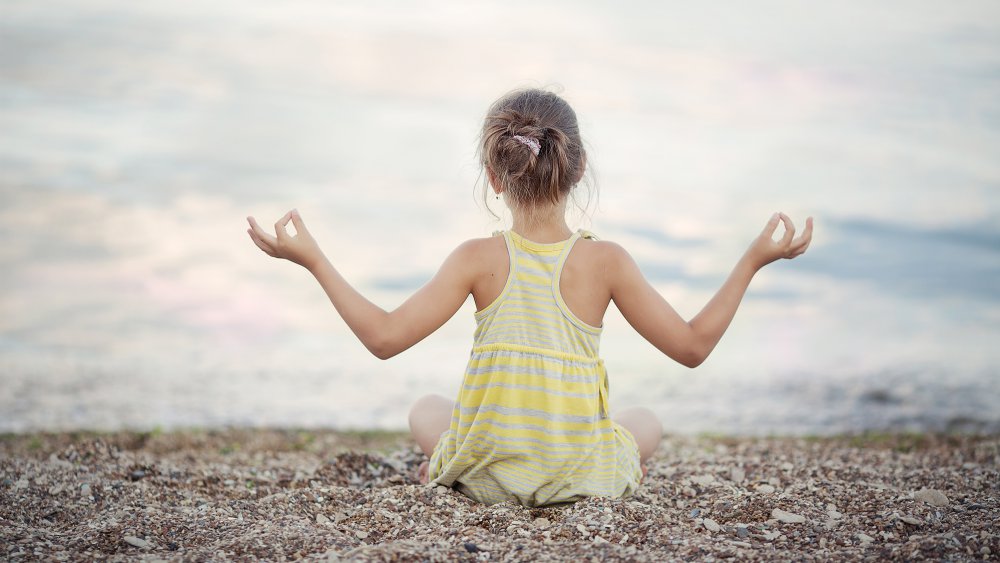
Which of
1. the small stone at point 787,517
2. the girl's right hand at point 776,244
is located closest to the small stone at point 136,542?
the small stone at point 787,517

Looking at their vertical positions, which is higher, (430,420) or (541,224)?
(541,224)

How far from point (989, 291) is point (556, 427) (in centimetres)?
1475

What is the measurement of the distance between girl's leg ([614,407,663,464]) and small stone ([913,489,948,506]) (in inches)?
48.4

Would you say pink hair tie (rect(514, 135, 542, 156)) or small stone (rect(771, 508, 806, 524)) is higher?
pink hair tie (rect(514, 135, 542, 156))

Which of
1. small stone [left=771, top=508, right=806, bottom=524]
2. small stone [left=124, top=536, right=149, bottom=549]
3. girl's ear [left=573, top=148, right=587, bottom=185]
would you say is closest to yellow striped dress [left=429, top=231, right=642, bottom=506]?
girl's ear [left=573, top=148, right=587, bottom=185]

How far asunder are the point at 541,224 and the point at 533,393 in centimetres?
74

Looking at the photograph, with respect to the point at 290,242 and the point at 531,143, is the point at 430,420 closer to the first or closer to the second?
the point at 290,242

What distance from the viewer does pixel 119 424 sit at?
8.31 metres

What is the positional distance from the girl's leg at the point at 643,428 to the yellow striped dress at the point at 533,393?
1.90 ft

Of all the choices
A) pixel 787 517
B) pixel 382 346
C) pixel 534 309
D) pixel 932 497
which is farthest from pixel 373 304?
pixel 932 497

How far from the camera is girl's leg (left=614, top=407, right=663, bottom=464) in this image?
4.28 m

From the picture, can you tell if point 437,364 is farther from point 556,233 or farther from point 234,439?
point 556,233

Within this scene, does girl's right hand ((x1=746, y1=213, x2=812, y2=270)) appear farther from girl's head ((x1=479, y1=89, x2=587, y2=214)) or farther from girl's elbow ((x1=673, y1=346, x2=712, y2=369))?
girl's head ((x1=479, y1=89, x2=587, y2=214))

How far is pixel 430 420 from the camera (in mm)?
4207
